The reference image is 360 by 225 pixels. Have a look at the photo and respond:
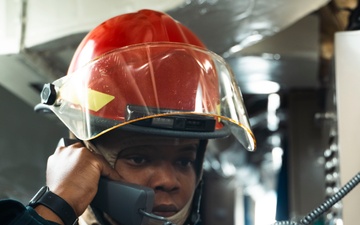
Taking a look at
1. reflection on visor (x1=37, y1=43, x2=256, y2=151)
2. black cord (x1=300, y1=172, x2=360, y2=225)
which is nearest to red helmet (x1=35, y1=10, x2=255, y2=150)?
reflection on visor (x1=37, y1=43, x2=256, y2=151)

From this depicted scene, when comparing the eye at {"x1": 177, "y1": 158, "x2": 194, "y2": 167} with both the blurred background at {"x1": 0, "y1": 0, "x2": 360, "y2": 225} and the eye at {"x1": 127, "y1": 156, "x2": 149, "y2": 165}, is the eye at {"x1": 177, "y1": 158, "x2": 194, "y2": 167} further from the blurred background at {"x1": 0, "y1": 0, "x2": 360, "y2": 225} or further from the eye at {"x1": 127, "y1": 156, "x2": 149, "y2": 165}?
the blurred background at {"x1": 0, "y1": 0, "x2": 360, "y2": 225}

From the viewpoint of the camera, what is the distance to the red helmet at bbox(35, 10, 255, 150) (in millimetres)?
1316

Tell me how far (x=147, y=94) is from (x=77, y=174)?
0.21 meters

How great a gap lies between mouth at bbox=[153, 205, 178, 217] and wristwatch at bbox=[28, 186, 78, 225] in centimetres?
21

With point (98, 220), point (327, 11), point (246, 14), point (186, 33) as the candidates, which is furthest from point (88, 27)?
point (327, 11)

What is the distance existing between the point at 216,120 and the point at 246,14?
1.26 ft

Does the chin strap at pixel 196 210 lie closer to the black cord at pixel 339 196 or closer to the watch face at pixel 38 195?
the black cord at pixel 339 196

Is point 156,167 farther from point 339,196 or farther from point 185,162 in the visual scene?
point 339,196

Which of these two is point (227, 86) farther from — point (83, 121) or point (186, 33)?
point (83, 121)

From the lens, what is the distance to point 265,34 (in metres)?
1.83

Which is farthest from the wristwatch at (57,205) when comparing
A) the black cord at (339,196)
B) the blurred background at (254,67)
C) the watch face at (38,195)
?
the blurred background at (254,67)

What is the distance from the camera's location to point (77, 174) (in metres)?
1.26

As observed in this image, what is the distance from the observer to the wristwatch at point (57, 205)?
1.18 meters

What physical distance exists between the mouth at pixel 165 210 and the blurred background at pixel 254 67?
1.15 ft
